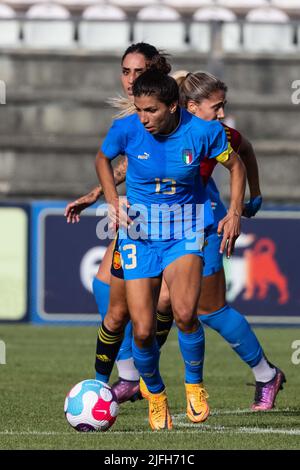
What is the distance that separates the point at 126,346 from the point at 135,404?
490mm

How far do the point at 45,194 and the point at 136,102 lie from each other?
11849 millimetres

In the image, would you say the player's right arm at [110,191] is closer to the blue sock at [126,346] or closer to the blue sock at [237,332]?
the blue sock at [237,332]

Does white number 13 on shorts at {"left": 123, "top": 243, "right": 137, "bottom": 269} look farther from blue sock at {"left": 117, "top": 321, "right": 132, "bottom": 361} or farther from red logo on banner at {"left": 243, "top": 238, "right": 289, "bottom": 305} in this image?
red logo on banner at {"left": 243, "top": 238, "right": 289, "bottom": 305}

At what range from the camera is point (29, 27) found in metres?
19.3

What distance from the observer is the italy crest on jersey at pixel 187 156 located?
649 cm

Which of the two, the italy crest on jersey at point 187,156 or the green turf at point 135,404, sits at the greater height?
the italy crest on jersey at point 187,156

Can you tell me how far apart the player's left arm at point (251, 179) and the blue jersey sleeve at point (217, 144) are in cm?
85

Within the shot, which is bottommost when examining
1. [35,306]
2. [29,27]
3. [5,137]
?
[35,306]

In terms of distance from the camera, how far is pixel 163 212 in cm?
657

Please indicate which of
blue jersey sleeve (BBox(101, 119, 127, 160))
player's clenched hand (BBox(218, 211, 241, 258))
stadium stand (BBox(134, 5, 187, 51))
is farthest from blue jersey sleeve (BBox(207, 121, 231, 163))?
stadium stand (BBox(134, 5, 187, 51))

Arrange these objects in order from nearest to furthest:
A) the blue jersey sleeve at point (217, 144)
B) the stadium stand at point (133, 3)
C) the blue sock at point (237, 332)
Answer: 1. the blue jersey sleeve at point (217, 144)
2. the blue sock at point (237, 332)
3. the stadium stand at point (133, 3)

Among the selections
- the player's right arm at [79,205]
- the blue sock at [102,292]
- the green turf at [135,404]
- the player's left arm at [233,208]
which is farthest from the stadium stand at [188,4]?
the player's left arm at [233,208]
